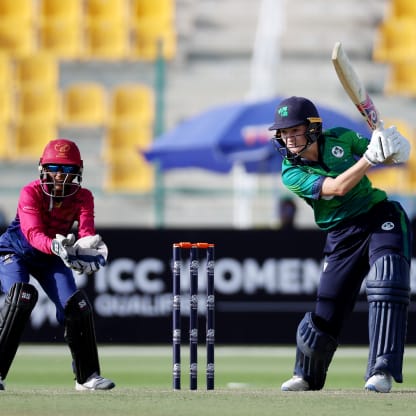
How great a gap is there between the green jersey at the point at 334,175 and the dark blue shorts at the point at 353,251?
59 mm

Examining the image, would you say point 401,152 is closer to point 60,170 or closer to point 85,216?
Result: point 85,216

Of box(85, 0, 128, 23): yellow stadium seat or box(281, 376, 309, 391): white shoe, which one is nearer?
box(281, 376, 309, 391): white shoe

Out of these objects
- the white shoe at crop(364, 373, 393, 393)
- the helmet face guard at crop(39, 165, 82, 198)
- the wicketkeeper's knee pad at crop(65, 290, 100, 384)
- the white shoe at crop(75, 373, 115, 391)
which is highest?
the helmet face guard at crop(39, 165, 82, 198)

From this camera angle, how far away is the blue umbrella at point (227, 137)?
13109mm

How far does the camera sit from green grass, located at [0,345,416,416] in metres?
5.48

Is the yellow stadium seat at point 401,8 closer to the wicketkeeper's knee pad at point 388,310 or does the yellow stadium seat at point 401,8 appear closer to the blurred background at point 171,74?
the blurred background at point 171,74

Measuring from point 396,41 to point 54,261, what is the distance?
481 inches

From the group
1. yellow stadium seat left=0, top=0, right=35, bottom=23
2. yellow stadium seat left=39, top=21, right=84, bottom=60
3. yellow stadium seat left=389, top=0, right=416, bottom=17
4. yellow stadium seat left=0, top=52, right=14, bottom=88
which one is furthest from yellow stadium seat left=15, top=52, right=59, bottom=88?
yellow stadium seat left=389, top=0, right=416, bottom=17

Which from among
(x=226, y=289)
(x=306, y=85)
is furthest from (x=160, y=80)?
(x=226, y=289)

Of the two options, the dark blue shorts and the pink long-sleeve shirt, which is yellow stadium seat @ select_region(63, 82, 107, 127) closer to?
the pink long-sleeve shirt

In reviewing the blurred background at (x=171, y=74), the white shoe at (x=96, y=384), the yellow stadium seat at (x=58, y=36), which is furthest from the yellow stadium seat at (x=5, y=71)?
the white shoe at (x=96, y=384)

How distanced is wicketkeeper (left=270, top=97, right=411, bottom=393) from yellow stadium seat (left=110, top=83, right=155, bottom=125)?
36.0 ft

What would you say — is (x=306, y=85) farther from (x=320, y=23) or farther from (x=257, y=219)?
(x=257, y=219)

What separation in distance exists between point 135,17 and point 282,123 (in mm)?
12299
